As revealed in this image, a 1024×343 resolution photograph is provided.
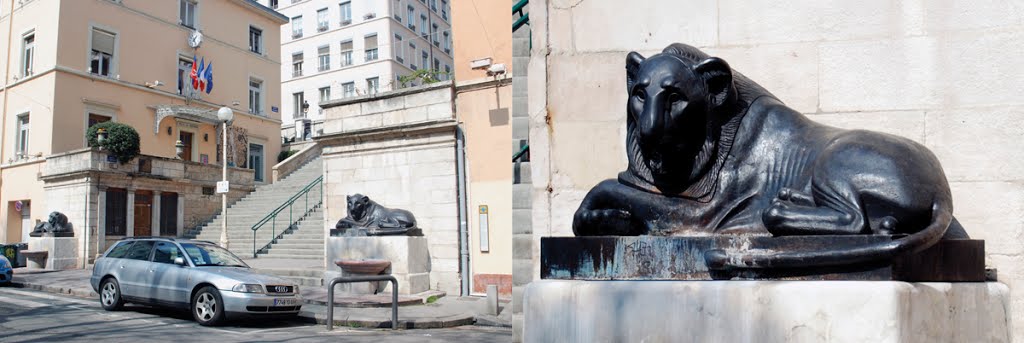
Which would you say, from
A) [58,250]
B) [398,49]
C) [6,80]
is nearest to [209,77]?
[6,80]

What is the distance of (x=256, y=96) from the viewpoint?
38062 mm

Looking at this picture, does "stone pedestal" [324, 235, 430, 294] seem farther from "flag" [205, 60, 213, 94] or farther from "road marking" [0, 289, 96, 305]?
"flag" [205, 60, 213, 94]

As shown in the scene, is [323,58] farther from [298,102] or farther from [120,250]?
[120,250]

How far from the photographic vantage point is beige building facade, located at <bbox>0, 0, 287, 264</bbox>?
25.4m

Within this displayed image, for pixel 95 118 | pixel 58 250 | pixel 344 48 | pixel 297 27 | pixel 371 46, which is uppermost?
pixel 297 27

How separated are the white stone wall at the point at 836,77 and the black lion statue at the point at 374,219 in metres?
11.4

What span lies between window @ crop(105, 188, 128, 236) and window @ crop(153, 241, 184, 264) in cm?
1393

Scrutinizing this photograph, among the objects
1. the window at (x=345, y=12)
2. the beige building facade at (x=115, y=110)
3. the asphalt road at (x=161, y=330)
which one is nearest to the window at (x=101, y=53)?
the beige building facade at (x=115, y=110)

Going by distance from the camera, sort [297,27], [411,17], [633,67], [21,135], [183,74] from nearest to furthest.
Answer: [633,67] → [21,135] → [183,74] → [411,17] → [297,27]

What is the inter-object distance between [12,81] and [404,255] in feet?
78.1

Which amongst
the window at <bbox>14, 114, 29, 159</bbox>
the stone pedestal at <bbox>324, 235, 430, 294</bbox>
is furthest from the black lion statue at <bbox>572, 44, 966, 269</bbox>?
the window at <bbox>14, 114, 29, 159</bbox>

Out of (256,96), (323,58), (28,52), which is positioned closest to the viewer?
(28,52)

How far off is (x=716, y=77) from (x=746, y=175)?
488mm

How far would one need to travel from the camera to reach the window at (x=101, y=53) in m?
29.3
